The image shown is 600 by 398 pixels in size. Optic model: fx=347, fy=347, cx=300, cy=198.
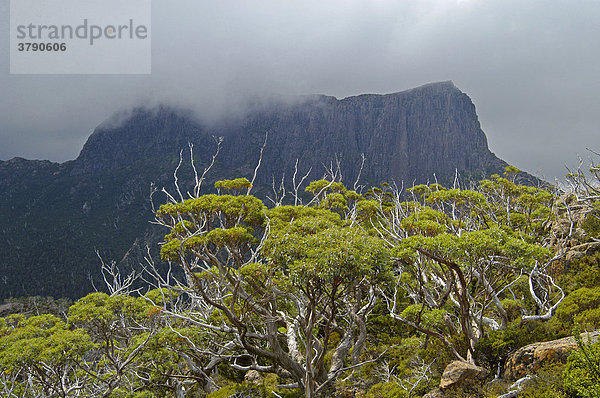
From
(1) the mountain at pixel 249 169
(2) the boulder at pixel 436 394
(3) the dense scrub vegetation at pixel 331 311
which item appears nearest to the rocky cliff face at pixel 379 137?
(1) the mountain at pixel 249 169

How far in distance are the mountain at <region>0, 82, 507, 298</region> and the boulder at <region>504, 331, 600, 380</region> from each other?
11784 centimetres

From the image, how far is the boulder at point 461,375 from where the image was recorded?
9727 mm

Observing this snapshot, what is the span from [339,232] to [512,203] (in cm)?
2642

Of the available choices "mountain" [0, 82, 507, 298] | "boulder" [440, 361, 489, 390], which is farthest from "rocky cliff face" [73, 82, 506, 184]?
"boulder" [440, 361, 489, 390]

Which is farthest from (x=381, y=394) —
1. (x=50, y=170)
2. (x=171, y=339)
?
(x=50, y=170)

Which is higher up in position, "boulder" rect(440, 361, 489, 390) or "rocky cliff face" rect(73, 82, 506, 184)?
"rocky cliff face" rect(73, 82, 506, 184)

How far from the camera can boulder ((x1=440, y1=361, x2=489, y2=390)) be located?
383 inches

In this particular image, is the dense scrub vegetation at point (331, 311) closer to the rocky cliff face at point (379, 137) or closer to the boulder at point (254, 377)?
the boulder at point (254, 377)

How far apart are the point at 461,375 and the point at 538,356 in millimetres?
2015

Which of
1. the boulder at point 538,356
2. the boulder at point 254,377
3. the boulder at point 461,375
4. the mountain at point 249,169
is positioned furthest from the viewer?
the mountain at point 249,169

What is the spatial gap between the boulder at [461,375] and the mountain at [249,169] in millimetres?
117075

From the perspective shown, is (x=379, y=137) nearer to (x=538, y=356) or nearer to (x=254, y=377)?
(x=254, y=377)

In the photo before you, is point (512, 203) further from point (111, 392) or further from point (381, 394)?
point (111, 392)

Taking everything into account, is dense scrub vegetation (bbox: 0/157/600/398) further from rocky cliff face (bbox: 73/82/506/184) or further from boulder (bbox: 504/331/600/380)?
rocky cliff face (bbox: 73/82/506/184)
